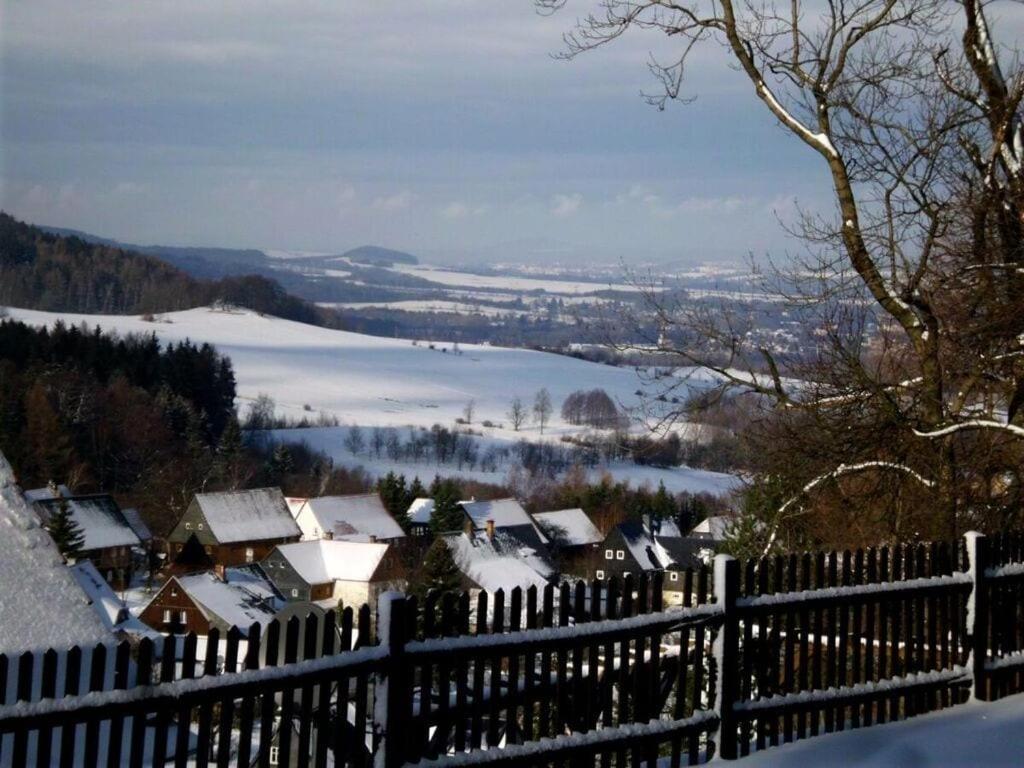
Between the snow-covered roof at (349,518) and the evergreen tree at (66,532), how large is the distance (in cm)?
1582

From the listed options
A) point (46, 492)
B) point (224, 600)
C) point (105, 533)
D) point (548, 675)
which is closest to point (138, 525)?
point (46, 492)

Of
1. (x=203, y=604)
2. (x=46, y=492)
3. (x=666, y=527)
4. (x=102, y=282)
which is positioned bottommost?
(x=666, y=527)

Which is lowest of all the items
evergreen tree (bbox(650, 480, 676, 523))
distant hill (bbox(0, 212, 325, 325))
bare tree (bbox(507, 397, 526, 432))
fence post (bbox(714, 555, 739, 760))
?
evergreen tree (bbox(650, 480, 676, 523))

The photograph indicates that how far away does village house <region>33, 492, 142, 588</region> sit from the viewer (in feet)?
192

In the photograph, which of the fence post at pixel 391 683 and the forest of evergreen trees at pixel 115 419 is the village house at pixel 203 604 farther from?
the forest of evergreen trees at pixel 115 419

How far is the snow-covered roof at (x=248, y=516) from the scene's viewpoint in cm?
6700

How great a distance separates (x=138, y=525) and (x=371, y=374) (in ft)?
252

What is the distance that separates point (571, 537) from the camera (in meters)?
68.7

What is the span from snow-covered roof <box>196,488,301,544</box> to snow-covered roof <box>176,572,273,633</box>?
25.9 meters

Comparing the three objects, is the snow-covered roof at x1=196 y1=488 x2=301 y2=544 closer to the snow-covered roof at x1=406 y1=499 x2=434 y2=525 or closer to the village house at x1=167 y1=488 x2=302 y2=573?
the village house at x1=167 y1=488 x2=302 y2=573

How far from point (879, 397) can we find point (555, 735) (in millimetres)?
6947

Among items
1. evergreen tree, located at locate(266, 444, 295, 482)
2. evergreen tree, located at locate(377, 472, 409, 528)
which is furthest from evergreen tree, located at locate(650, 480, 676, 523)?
evergreen tree, located at locate(266, 444, 295, 482)

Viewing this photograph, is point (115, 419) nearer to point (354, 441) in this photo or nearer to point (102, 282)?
point (354, 441)

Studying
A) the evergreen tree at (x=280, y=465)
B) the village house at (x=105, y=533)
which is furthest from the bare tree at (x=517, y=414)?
the village house at (x=105, y=533)
